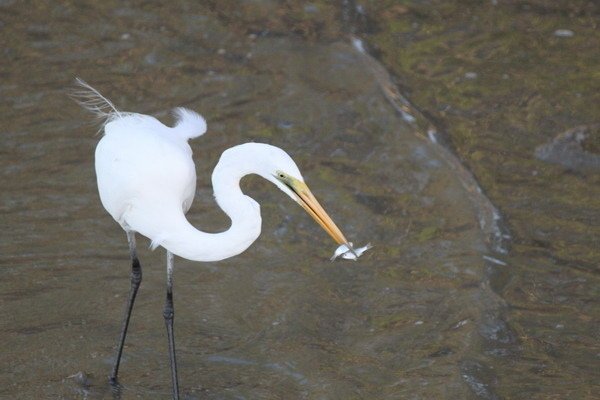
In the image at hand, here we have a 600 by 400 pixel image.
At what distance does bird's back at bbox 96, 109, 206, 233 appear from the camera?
14.4 feet

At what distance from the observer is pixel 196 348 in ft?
16.6

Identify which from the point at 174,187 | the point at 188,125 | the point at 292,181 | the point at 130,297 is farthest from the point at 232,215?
the point at 188,125

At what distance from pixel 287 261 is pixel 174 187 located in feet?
4.69

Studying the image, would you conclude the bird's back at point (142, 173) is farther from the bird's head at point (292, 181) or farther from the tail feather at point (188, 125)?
the bird's head at point (292, 181)

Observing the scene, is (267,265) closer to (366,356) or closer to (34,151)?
(366,356)

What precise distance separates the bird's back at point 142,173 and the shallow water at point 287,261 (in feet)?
2.64

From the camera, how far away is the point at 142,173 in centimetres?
443

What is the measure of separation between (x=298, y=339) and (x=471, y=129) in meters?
2.69

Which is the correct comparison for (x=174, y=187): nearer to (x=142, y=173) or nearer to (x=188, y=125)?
(x=142, y=173)

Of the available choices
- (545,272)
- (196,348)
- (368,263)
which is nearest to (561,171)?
(545,272)

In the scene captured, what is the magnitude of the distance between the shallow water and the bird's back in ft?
2.64

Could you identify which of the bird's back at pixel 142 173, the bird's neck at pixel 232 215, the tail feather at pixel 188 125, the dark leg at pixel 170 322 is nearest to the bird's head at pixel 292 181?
the bird's neck at pixel 232 215

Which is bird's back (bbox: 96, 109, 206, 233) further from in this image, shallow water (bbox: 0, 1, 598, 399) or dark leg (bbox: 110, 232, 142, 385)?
shallow water (bbox: 0, 1, 598, 399)

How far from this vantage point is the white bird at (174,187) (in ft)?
12.7
